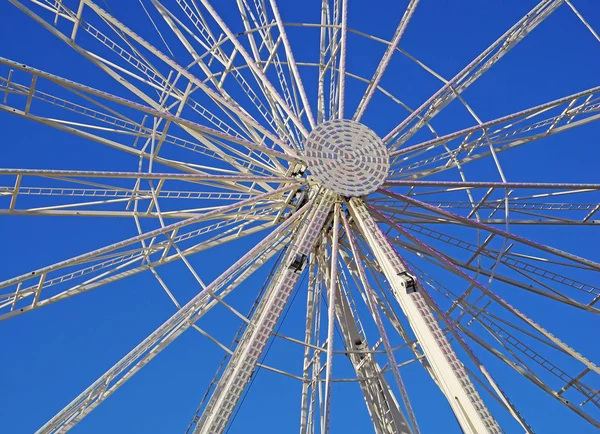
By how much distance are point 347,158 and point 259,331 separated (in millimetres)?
6610

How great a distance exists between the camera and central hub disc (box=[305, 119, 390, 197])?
24766 millimetres

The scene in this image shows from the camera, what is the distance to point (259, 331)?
70.6 feet

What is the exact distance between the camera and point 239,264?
2361 centimetres

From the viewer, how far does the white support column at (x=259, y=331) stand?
20219 millimetres

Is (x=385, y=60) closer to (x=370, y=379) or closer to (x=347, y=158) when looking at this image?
(x=347, y=158)

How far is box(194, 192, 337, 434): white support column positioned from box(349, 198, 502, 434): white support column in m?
1.47

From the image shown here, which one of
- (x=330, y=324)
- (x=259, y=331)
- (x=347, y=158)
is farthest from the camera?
(x=347, y=158)

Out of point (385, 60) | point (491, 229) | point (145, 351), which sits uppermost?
point (385, 60)

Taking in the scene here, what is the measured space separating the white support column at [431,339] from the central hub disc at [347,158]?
70 centimetres

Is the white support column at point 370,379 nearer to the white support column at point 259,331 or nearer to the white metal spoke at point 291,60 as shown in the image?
the white support column at point 259,331

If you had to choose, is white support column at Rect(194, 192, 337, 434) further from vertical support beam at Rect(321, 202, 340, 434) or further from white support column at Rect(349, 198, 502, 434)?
white support column at Rect(349, 198, 502, 434)

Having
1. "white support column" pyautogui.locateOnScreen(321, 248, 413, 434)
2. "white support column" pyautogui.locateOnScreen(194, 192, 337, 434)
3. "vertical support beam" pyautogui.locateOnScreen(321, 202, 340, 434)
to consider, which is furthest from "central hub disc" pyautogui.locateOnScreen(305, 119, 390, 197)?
"white support column" pyautogui.locateOnScreen(321, 248, 413, 434)

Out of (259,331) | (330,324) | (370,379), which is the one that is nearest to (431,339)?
(330,324)

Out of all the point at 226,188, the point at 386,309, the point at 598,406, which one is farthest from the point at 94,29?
the point at 598,406
